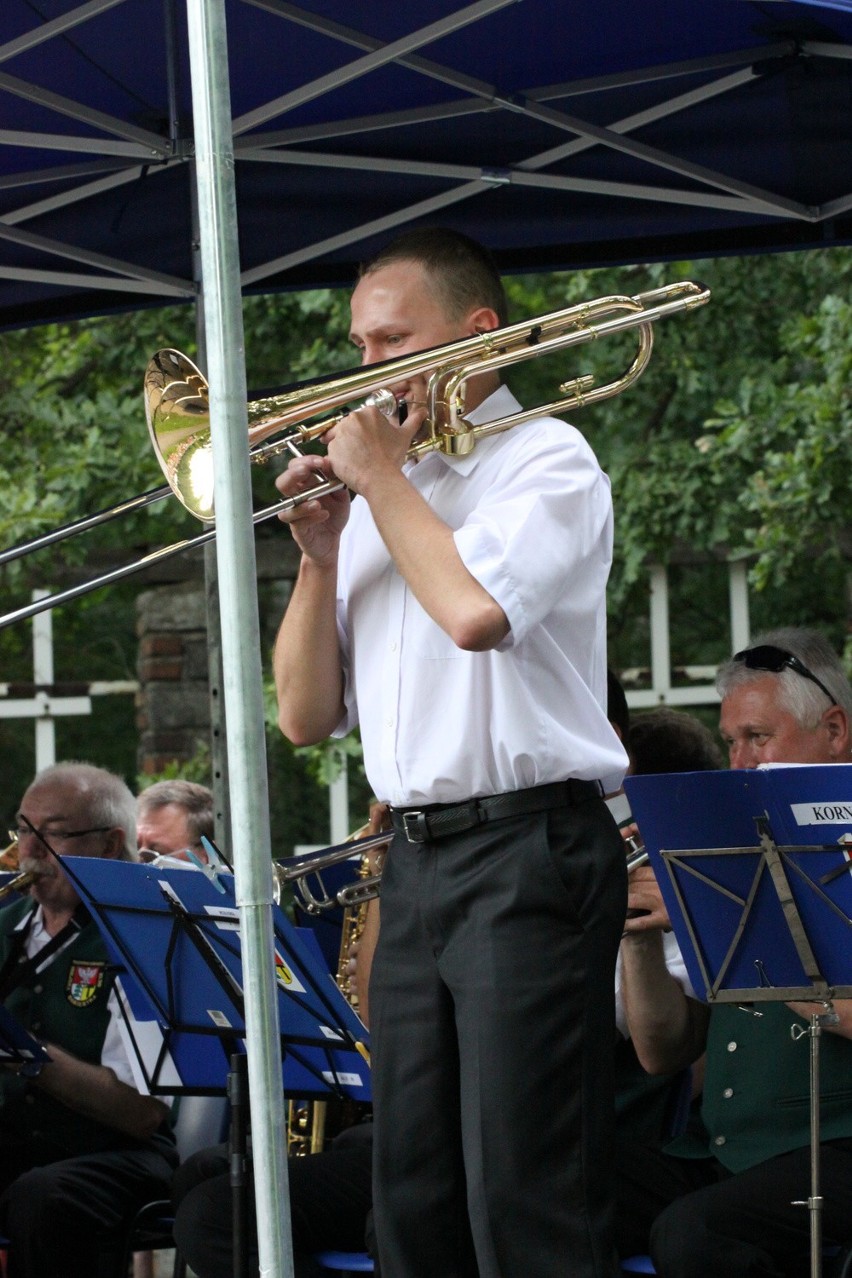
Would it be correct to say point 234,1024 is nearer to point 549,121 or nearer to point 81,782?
point 81,782

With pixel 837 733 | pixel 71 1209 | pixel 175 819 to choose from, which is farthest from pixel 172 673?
pixel 837 733

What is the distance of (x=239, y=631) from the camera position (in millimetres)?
2084

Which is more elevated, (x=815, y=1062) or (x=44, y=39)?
(x=44, y=39)

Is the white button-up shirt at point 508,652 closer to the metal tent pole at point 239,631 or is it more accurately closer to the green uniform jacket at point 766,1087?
the metal tent pole at point 239,631

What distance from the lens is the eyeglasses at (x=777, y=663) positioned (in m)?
3.95

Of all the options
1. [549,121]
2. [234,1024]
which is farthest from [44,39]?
[234,1024]

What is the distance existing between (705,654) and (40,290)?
16.7 feet

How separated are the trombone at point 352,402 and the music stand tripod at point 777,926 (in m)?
0.81

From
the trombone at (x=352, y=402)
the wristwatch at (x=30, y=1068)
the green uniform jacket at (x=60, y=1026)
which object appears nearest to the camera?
the trombone at (x=352, y=402)

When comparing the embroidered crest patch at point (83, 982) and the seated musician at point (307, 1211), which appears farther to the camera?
the embroidered crest patch at point (83, 982)

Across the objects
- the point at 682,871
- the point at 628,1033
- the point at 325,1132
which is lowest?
the point at 325,1132

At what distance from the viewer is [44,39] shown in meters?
3.75

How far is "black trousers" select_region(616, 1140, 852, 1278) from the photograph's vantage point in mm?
3307

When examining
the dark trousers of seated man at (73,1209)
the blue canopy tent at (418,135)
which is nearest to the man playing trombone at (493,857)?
the blue canopy tent at (418,135)
